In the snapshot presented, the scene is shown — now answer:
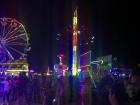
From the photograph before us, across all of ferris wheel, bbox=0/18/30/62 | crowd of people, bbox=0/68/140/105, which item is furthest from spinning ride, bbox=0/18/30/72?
crowd of people, bbox=0/68/140/105

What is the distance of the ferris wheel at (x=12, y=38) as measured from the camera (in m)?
38.8

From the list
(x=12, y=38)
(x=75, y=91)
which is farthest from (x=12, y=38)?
(x=75, y=91)

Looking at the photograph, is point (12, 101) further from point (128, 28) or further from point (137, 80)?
point (128, 28)

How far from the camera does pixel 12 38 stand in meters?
Answer: 40.8

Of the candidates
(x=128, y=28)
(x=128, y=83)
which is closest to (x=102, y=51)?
(x=128, y=28)

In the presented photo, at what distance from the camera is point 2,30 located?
40.5 meters

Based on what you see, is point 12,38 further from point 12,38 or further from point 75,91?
point 75,91

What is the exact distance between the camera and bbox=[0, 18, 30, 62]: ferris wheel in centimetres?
3881

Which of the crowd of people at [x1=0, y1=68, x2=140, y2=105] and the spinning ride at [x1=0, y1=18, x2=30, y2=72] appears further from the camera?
the spinning ride at [x1=0, y1=18, x2=30, y2=72]

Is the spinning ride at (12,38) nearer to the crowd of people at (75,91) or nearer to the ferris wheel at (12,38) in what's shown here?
the ferris wheel at (12,38)

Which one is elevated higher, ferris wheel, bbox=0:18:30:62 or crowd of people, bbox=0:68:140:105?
ferris wheel, bbox=0:18:30:62

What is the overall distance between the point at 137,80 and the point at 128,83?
Answer: 257 millimetres

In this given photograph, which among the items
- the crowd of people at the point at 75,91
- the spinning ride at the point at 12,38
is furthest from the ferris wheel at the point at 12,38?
the crowd of people at the point at 75,91

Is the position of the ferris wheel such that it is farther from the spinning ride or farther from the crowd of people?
the crowd of people
